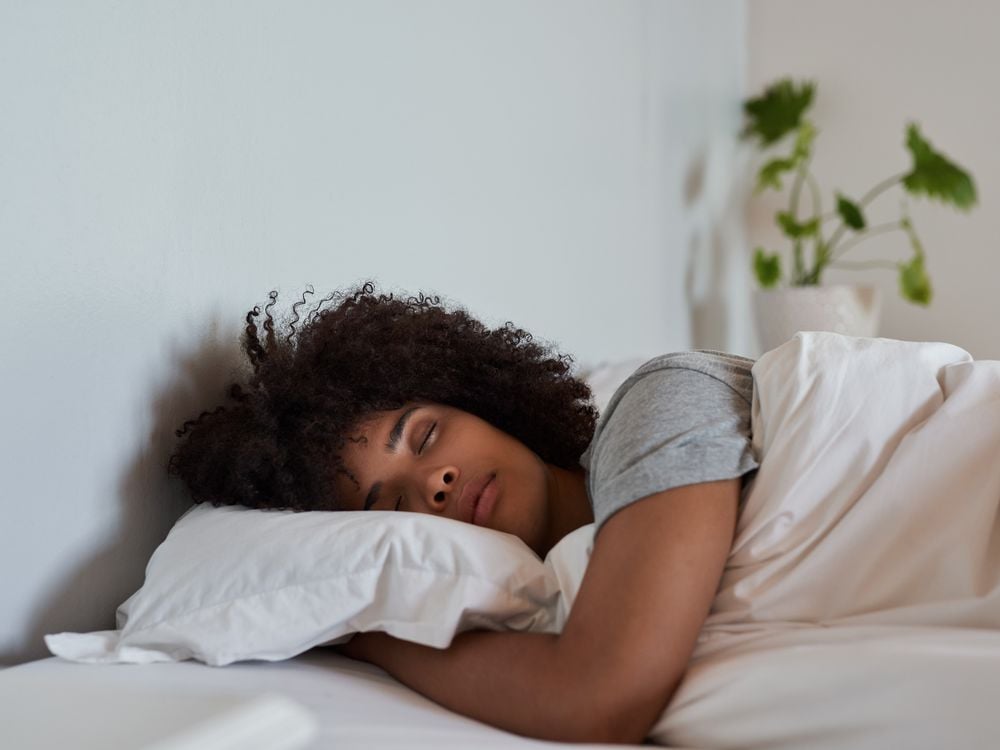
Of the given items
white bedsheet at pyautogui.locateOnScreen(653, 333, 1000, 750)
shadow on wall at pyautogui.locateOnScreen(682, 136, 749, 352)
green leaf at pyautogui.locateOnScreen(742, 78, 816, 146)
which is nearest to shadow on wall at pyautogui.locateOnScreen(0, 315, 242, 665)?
white bedsheet at pyautogui.locateOnScreen(653, 333, 1000, 750)

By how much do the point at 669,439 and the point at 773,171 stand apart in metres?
2.42

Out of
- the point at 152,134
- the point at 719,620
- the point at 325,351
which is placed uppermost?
the point at 152,134

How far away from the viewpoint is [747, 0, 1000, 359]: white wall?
10.4 feet

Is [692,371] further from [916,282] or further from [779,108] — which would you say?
[779,108]

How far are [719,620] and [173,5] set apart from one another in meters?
0.99

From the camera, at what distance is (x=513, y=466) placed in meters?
1.36

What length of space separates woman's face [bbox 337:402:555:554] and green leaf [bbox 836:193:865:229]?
2.13 metres

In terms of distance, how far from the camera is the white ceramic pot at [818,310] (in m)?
3.08

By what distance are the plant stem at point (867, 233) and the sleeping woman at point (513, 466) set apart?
209 cm

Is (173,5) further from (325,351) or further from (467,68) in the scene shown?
(467,68)

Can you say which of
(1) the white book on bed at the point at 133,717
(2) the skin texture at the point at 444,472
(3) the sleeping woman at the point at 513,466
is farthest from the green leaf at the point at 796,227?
(1) the white book on bed at the point at 133,717

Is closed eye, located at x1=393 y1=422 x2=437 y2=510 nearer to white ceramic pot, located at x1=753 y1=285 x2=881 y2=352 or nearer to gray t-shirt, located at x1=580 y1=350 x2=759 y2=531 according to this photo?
gray t-shirt, located at x1=580 y1=350 x2=759 y2=531

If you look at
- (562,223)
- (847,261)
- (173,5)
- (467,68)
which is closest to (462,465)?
(173,5)

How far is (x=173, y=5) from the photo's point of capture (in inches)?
53.1
